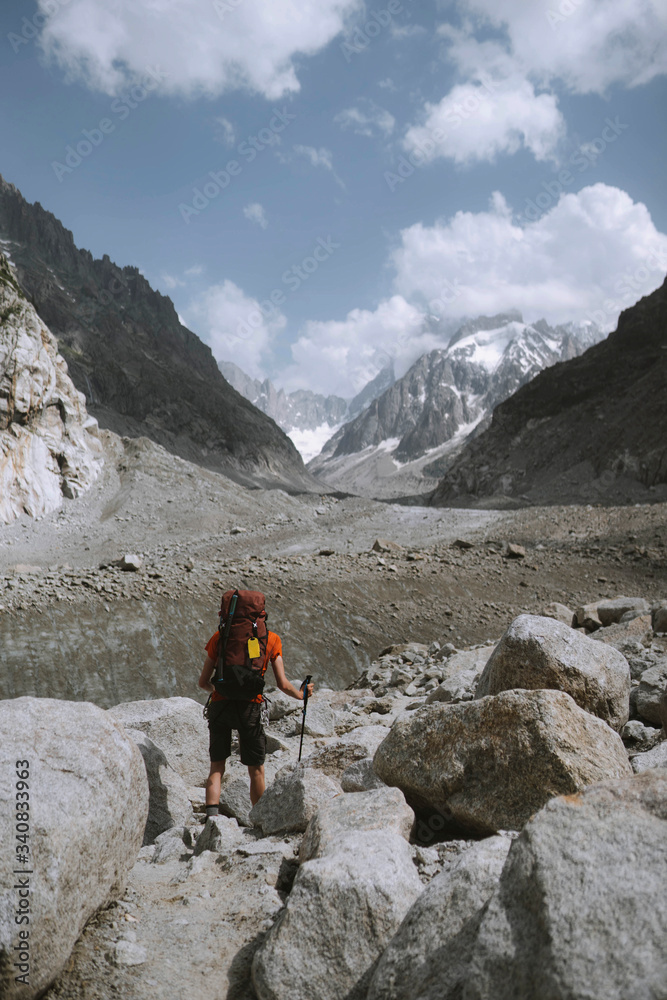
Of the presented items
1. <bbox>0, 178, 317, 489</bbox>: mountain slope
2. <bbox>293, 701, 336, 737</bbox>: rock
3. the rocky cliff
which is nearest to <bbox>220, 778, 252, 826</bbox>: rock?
<bbox>293, 701, 336, 737</bbox>: rock

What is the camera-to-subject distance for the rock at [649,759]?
3.80 metres

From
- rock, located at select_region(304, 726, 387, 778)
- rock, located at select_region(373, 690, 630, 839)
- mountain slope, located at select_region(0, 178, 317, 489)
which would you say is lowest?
rock, located at select_region(304, 726, 387, 778)

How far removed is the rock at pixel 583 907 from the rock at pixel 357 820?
1226mm

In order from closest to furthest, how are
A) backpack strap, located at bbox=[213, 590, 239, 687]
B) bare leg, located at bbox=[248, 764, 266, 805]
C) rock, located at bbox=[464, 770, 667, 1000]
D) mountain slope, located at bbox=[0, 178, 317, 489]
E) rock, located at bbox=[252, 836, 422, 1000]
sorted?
rock, located at bbox=[464, 770, 667, 1000] < rock, located at bbox=[252, 836, 422, 1000] < bare leg, located at bbox=[248, 764, 266, 805] < backpack strap, located at bbox=[213, 590, 239, 687] < mountain slope, located at bbox=[0, 178, 317, 489]

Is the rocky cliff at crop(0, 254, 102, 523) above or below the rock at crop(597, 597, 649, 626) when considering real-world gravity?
above

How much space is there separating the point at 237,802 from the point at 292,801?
46.5 inches

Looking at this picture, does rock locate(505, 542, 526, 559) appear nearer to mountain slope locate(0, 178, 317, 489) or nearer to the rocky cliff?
the rocky cliff

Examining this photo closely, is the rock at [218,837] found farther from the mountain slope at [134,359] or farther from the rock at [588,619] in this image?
the mountain slope at [134,359]

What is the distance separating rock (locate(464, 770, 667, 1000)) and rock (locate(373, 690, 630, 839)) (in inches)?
40.8

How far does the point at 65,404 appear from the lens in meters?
38.1

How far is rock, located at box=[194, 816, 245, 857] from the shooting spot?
4.18m

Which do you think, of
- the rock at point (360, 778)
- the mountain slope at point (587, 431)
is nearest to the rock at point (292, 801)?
the rock at point (360, 778)

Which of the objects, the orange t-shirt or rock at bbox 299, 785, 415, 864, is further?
the orange t-shirt

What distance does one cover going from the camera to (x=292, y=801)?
14.2 ft
